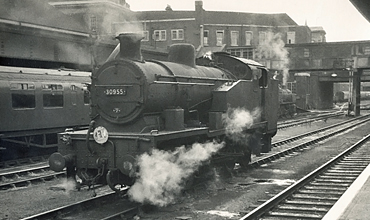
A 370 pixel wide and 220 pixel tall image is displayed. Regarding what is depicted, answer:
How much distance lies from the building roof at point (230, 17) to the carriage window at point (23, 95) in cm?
3714

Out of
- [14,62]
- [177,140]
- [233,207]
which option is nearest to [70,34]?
[14,62]

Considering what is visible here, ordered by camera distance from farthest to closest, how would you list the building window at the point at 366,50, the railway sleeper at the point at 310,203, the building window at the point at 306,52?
the building window at the point at 306,52
the building window at the point at 366,50
the railway sleeper at the point at 310,203

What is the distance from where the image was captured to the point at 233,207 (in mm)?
7504

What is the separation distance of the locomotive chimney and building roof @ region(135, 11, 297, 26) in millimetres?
41918

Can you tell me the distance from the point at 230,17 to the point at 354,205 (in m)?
50.9

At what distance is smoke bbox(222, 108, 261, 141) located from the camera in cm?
951

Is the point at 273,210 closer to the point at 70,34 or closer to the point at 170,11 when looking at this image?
the point at 70,34

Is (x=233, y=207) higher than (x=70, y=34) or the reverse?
the reverse

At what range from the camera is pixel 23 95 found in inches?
502

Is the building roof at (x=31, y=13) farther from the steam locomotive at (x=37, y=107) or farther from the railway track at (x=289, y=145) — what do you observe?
the railway track at (x=289, y=145)

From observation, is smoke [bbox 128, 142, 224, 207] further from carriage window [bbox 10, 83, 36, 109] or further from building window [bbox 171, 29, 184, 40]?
building window [bbox 171, 29, 184, 40]

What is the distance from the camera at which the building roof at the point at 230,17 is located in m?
49.8

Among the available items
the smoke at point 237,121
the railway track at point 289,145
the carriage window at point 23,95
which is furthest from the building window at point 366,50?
the carriage window at point 23,95

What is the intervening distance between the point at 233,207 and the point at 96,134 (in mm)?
2537
